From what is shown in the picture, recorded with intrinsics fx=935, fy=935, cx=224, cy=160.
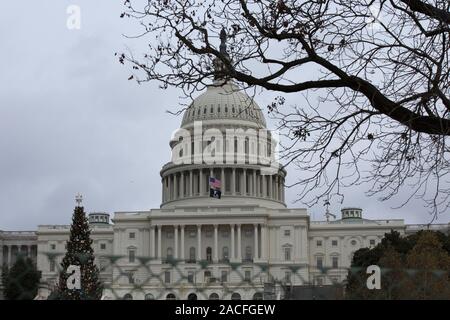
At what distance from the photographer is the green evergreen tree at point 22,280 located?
26.6 feet

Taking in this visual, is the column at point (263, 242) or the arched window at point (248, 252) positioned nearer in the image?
the column at point (263, 242)

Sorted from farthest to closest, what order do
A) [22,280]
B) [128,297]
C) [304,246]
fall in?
[304,246], [128,297], [22,280]

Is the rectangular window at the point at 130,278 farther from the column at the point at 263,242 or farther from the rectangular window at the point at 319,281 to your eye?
the column at the point at 263,242

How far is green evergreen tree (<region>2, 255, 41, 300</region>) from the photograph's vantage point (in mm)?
8109

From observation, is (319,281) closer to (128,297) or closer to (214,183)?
(128,297)

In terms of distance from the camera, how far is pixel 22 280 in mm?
8086

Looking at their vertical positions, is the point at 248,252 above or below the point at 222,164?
below

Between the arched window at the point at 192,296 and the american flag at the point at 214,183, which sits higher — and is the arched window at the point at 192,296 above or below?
below

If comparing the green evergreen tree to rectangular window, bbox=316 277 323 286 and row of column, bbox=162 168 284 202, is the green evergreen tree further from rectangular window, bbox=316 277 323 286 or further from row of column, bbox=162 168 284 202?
row of column, bbox=162 168 284 202

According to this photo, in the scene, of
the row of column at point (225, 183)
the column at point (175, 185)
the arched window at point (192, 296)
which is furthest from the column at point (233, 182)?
the arched window at point (192, 296)

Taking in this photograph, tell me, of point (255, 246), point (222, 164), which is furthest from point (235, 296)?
point (222, 164)

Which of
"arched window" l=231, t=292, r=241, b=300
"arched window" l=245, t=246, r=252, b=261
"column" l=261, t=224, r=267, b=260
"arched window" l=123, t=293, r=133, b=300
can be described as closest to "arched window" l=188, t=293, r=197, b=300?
"arched window" l=231, t=292, r=241, b=300
